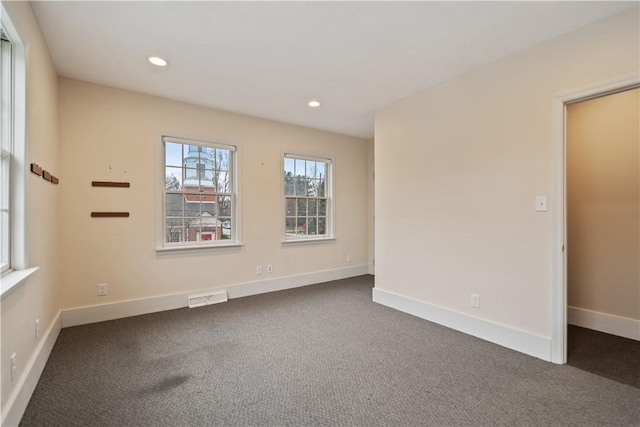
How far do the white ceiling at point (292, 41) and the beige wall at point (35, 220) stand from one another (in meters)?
0.27

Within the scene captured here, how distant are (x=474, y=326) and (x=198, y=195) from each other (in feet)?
11.6

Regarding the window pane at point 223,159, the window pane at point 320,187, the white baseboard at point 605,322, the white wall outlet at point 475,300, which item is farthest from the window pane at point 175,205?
the white baseboard at point 605,322

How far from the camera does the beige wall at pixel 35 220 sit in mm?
1636

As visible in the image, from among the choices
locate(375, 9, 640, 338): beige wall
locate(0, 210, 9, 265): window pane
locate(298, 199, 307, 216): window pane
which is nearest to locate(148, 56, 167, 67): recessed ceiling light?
locate(0, 210, 9, 265): window pane

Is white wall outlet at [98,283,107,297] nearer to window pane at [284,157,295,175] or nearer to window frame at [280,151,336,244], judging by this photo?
window frame at [280,151,336,244]

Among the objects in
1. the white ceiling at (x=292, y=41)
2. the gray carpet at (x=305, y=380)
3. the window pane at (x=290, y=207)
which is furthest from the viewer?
the window pane at (x=290, y=207)

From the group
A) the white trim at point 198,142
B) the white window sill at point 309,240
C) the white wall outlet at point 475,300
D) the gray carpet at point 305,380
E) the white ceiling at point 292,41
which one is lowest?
the gray carpet at point 305,380

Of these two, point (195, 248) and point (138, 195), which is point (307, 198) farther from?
point (138, 195)

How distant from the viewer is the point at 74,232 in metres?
3.11

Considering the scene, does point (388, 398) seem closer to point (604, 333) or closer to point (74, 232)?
point (604, 333)

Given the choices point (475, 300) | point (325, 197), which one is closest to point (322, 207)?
point (325, 197)

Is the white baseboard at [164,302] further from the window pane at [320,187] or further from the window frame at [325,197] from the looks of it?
the window pane at [320,187]

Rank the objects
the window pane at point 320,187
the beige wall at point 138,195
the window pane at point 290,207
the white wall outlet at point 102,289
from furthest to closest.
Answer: the window pane at point 320,187
the window pane at point 290,207
the white wall outlet at point 102,289
the beige wall at point 138,195

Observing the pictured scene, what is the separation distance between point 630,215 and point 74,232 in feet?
18.2
